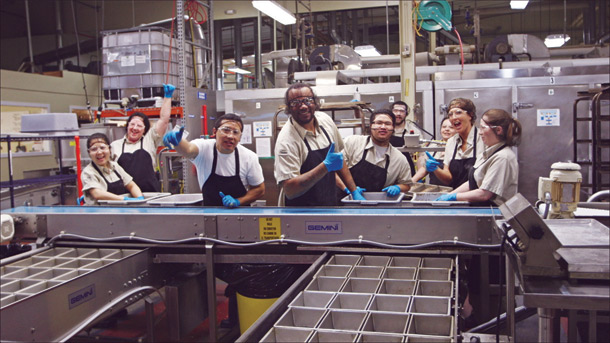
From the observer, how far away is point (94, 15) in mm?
11633

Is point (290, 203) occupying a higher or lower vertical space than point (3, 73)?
lower

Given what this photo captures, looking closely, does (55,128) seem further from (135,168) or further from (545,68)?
(545,68)

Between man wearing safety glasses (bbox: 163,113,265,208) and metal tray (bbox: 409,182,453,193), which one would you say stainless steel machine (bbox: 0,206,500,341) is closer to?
man wearing safety glasses (bbox: 163,113,265,208)

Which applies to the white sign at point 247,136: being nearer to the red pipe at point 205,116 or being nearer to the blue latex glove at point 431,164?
the red pipe at point 205,116

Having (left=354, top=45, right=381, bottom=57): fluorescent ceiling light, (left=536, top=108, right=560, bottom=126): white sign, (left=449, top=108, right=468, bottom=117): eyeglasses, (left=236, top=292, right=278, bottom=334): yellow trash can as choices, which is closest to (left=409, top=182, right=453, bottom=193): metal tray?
(left=449, top=108, right=468, bottom=117): eyeglasses

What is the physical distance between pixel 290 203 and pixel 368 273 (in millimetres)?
1169

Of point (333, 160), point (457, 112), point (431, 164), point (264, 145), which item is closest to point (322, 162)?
point (333, 160)

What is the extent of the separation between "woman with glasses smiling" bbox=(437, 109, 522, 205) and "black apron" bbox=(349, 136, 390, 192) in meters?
0.89

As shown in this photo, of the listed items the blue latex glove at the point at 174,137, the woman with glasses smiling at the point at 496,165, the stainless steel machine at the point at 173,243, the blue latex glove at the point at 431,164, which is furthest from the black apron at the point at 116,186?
the woman with glasses smiling at the point at 496,165

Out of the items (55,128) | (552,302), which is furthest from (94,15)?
(552,302)

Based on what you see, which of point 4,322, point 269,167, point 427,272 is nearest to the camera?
point 4,322

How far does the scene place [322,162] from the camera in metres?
3.04

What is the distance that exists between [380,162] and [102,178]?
216cm

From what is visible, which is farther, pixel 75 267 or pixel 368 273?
pixel 75 267
